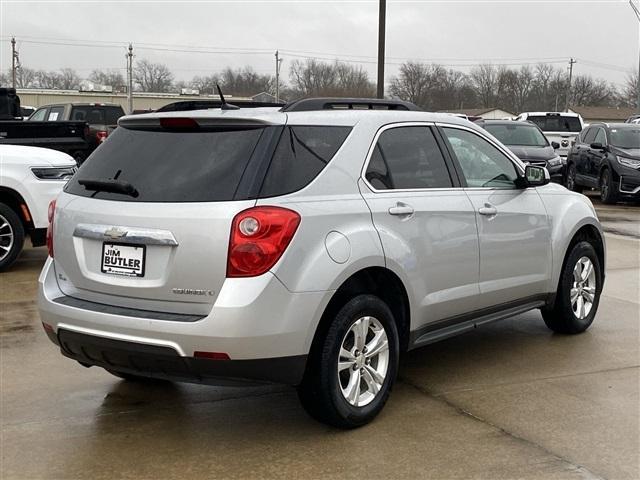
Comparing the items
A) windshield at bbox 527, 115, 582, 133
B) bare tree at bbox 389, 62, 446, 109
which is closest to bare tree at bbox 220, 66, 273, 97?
bare tree at bbox 389, 62, 446, 109

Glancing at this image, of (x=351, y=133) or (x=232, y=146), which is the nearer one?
(x=232, y=146)

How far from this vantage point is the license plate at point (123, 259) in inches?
148

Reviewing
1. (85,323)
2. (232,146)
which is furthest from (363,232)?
(85,323)

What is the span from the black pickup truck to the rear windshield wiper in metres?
7.49

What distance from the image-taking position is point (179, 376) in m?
3.77

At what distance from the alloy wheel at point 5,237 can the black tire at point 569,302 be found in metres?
5.68

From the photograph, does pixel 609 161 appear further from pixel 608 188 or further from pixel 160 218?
pixel 160 218

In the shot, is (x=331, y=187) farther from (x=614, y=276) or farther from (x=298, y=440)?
(x=614, y=276)

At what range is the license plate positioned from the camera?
12.4 ft

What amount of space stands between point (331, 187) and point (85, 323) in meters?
1.45

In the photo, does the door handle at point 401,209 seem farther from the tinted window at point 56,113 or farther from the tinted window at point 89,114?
the tinted window at point 56,113

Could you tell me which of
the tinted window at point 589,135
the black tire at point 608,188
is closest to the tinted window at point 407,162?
the black tire at point 608,188

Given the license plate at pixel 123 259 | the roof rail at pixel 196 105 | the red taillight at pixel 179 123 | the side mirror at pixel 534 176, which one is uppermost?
the roof rail at pixel 196 105

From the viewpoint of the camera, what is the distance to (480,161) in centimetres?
530
